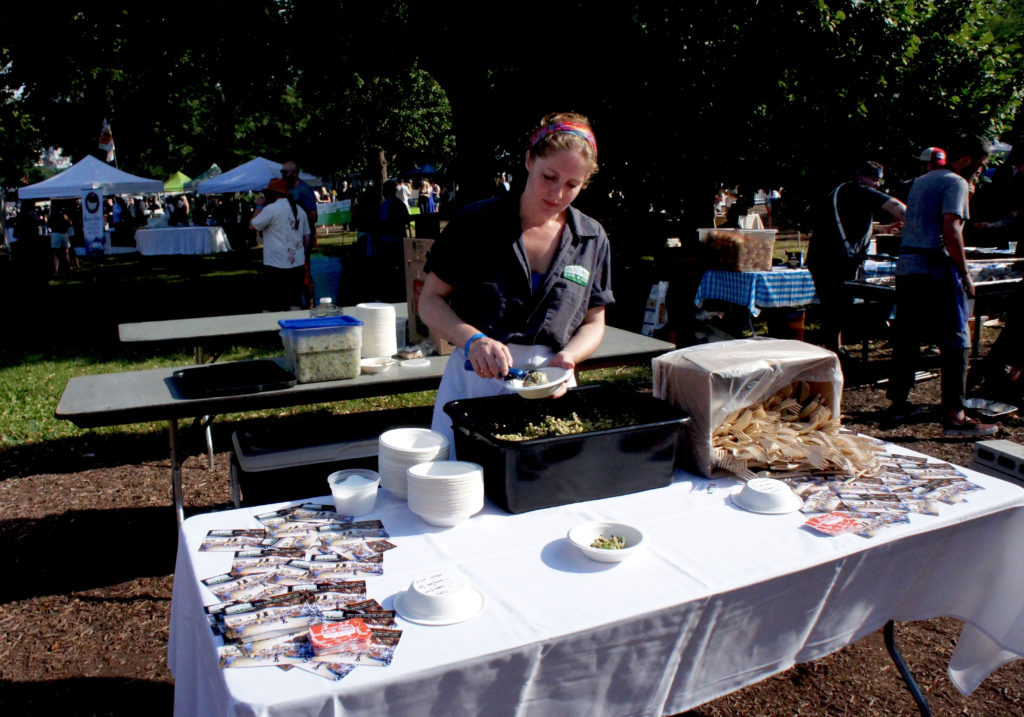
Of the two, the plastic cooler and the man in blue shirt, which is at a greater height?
the man in blue shirt

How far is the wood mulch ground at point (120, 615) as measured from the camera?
8.60 ft

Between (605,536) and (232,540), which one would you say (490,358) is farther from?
(232,540)

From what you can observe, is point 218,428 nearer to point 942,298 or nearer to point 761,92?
point 942,298

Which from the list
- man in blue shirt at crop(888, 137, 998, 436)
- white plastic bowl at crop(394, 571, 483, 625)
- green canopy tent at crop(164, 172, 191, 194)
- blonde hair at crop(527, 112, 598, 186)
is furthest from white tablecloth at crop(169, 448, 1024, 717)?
green canopy tent at crop(164, 172, 191, 194)

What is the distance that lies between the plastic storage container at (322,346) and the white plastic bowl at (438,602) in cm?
193

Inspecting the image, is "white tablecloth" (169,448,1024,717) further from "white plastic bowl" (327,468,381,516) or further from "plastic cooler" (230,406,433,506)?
"plastic cooler" (230,406,433,506)

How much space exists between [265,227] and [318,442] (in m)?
4.96

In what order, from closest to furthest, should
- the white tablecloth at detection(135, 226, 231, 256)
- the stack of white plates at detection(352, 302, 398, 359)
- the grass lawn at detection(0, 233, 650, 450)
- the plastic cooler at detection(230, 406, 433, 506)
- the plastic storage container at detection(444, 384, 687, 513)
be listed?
the plastic storage container at detection(444, 384, 687, 513)
the plastic cooler at detection(230, 406, 433, 506)
the stack of white plates at detection(352, 302, 398, 359)
the grass lawn at detection(0, 233, 650, 450)
the white tablecloth at detection(135, 226, 231, 256)

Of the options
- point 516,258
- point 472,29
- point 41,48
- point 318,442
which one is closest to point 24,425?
point 318,442

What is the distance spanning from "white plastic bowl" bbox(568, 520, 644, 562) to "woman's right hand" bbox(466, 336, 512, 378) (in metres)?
0.49

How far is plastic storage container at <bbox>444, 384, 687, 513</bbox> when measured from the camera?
6.15 feet

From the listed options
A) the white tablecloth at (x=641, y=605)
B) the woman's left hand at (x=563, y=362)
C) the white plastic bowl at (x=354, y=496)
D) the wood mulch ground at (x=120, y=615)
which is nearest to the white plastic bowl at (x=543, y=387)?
the woman's left hand at (x=563, y=362)

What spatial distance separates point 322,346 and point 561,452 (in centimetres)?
168

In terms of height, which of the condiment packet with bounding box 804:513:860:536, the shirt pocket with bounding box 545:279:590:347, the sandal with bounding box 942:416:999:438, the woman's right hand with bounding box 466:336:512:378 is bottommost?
the sandal with bounding box 942:416:999:438
